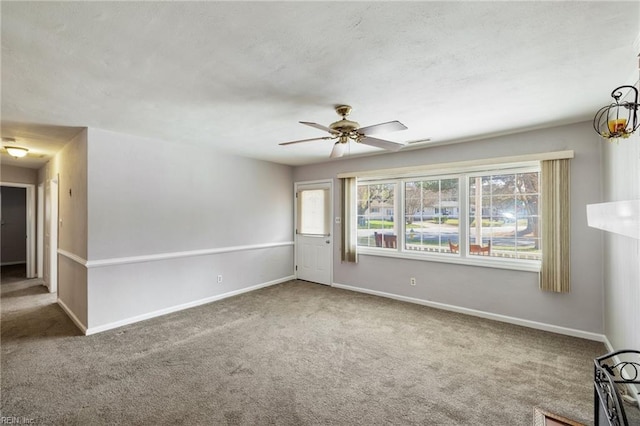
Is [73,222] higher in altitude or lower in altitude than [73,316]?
higher

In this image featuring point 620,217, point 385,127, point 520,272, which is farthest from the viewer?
point 520,272

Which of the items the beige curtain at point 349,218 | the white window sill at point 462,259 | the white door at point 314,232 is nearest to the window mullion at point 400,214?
the white window sill at point 462,259

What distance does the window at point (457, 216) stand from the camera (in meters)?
3.68

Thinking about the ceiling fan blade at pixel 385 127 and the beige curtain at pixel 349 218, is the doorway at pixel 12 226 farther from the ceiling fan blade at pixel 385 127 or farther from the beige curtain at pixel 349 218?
the ceiling fan blade at pixel 385 127

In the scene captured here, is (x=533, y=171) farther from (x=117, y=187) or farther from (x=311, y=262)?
(x=117, y=187)

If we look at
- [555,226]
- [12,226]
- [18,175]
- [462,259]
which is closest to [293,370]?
[462,259]

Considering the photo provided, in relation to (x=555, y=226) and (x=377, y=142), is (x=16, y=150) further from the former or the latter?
(x=555, y=226)

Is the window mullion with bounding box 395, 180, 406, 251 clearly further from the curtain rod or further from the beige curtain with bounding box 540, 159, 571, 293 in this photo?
the beige curtain with bounding box 540, 159, 571, 293

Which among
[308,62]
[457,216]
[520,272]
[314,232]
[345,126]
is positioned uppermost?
[308,62]

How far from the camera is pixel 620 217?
1369 millimetres

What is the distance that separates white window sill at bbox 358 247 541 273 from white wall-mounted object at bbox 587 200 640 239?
2020 millimetres

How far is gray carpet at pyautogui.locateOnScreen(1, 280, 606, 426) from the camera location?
206cm

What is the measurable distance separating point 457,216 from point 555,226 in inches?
45.1

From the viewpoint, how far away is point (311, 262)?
233 inches
